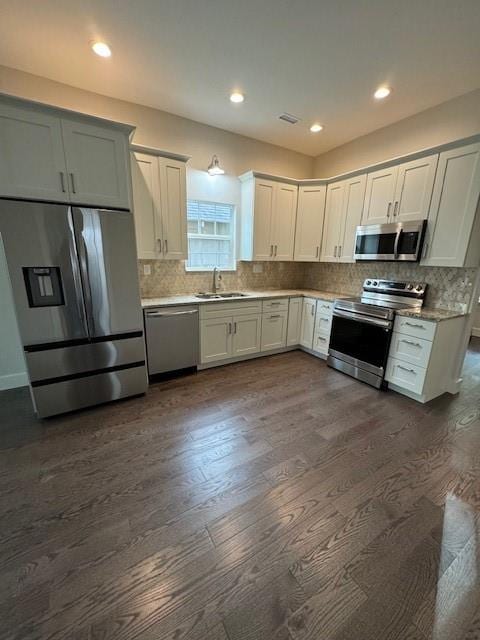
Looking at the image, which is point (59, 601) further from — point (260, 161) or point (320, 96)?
point (260, 161)

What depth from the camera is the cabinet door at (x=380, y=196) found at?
309 centimetres

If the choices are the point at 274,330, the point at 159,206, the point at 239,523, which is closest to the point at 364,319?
the point at 274,330

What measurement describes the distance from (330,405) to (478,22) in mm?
3191

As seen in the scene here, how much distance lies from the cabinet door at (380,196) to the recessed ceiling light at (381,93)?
706 mm

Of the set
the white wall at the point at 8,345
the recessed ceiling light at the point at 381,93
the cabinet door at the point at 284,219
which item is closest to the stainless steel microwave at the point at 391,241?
the cabinet door at the point at 284,219

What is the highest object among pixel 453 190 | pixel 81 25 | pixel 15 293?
pixel 81 25

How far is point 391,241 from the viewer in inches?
121

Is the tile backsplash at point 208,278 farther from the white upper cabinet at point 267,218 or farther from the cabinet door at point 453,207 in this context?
the cabinet door at point 453,207

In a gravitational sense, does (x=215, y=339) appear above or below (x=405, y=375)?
above

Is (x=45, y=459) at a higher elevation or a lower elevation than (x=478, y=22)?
lower

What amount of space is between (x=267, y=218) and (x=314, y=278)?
1445 mm

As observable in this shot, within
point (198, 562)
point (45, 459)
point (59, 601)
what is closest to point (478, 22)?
point (198, 562)

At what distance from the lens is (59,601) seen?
1.15 meters

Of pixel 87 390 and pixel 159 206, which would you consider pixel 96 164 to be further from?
pixel 87 390
